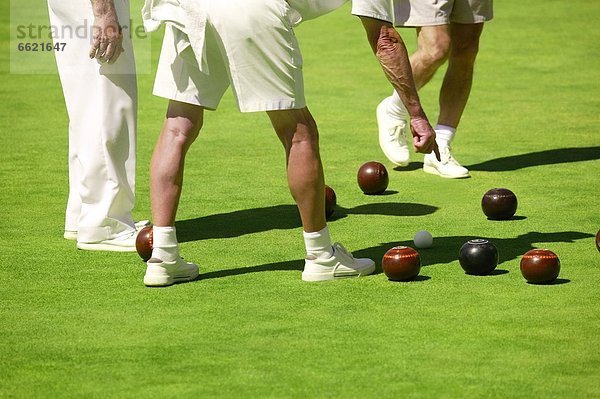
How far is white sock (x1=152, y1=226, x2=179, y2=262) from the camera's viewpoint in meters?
6.02

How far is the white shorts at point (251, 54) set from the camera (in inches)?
227

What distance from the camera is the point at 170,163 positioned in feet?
19.8

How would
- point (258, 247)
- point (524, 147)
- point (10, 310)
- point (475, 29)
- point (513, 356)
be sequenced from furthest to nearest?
point (524, 147), point (475, 29), point (258, 247), point (10, 310), point (513, 356)

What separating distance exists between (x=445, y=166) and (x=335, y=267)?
108 inches

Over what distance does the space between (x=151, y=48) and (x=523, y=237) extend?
7.86 meters

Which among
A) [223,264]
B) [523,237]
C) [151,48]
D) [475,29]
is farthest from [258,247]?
[151,48]

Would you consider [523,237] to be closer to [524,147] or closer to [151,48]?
[524,147]

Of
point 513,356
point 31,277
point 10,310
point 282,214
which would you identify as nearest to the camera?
point 513,356

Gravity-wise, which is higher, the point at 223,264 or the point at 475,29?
the point at 475,29

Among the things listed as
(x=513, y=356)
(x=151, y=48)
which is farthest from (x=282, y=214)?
(x=151, y=48)

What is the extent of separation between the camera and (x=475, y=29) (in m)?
8.92

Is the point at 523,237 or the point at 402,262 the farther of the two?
the point at 523,237

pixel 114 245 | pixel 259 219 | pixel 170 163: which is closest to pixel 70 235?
pixel 114 245

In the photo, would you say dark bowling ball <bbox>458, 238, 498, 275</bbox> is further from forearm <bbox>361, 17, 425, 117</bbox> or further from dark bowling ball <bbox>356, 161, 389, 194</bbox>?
dark bowling ball <bbox>356, 161, 389, 194</bbox>
